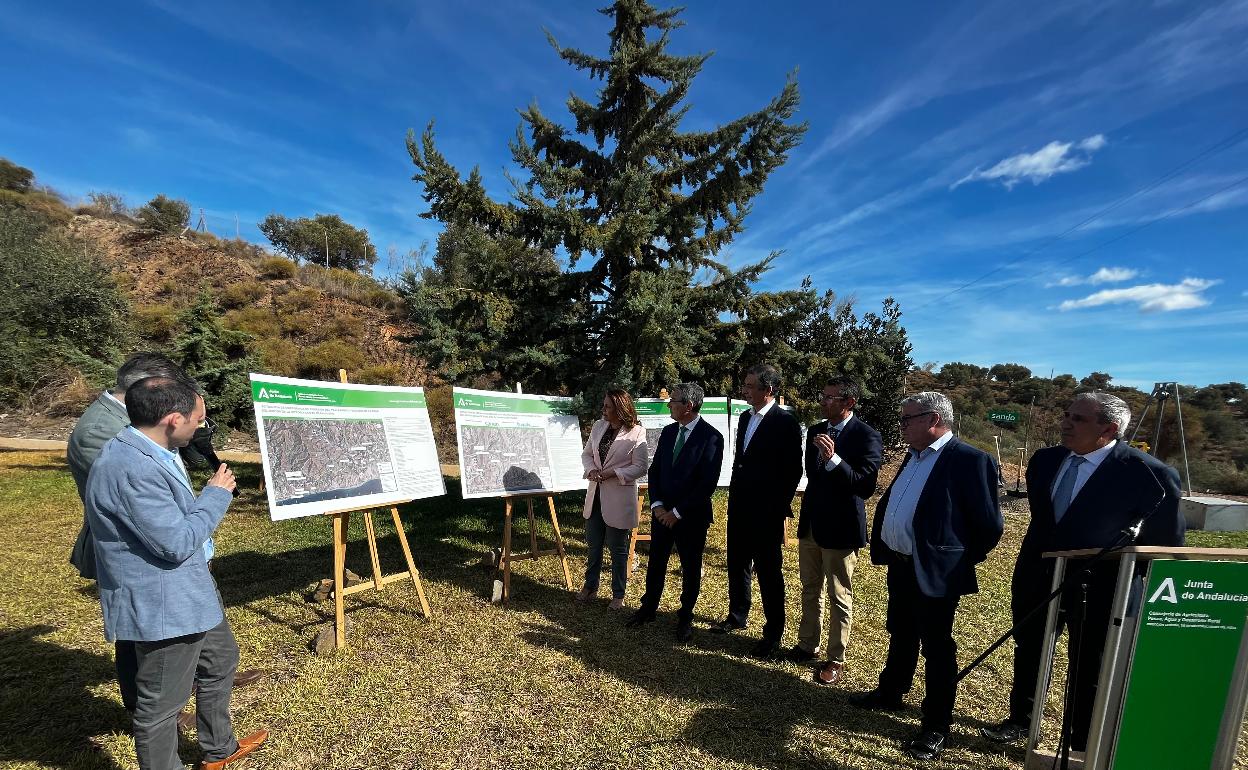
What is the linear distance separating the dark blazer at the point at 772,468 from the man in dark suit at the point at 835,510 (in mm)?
163

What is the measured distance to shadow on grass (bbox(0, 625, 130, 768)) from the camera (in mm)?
2986

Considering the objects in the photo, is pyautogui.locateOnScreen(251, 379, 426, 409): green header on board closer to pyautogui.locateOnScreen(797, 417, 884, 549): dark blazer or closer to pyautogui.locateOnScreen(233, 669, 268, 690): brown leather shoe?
pyautogui.locateOnScreen(233, 669, 268, 690): brown leather shoe

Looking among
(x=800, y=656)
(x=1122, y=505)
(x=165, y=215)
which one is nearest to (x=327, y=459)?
(x=800, y=656)

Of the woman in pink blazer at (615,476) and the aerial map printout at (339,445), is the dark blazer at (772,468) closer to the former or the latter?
the woman in pink blazer at (615,476)

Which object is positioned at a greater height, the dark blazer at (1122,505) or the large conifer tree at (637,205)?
the large conifer tree at (637,205)

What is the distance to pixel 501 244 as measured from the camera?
7383 mm

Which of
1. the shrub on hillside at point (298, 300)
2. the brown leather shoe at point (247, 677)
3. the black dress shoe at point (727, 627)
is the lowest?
the brown leather shoe at point (247, 677)

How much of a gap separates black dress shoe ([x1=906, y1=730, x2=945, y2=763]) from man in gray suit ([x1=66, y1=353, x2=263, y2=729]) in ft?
13.0

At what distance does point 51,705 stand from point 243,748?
5.12ft

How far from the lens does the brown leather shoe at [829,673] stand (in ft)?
12.6

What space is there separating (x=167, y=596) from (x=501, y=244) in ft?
18.9

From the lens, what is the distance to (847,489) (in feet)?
12.1

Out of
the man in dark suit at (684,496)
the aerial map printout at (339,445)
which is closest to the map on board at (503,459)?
the aerial map printout at (339,445)

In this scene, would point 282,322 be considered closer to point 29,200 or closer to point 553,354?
point 29,200
